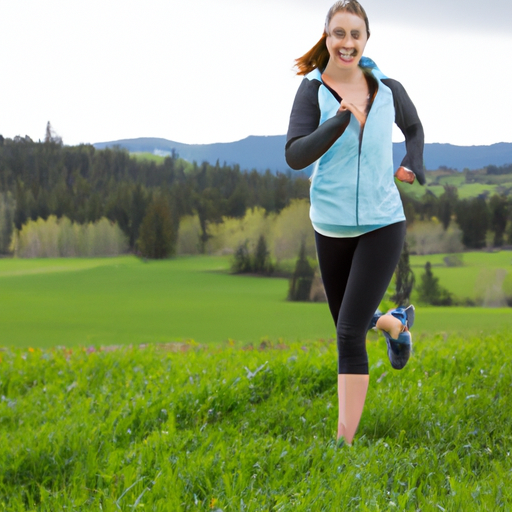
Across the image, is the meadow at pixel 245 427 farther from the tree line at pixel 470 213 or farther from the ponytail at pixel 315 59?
the ponytail at pixel 315 59

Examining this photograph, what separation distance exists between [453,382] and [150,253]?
Result: 409cm

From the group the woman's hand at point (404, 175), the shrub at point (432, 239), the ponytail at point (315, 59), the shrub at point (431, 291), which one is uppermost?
the ponytail at point (315, 59)

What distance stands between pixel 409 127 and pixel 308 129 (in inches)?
21.2

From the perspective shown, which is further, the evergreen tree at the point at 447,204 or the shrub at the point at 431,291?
the evergreen tree at the point at 447,204

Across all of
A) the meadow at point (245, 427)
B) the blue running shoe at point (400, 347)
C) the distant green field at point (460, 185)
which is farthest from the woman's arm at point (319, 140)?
the distant green field at point (460, 185)

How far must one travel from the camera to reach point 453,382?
4.07 metres

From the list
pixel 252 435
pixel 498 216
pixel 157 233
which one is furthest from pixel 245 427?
pixel 498 216

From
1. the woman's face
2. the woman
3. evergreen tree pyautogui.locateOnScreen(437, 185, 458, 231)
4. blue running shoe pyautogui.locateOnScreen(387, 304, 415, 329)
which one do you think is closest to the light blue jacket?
the woman

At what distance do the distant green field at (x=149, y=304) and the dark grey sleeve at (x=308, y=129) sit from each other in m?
3.97

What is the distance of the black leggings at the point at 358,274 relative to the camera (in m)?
2.76

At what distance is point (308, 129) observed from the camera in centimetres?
274

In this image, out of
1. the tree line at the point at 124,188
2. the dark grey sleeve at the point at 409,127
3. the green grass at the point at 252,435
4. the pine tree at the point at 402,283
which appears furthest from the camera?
the tree line at the point at 124,188

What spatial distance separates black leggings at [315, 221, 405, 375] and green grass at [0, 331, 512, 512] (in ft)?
1.66

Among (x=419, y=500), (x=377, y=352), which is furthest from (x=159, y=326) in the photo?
(x=419, y=500)
